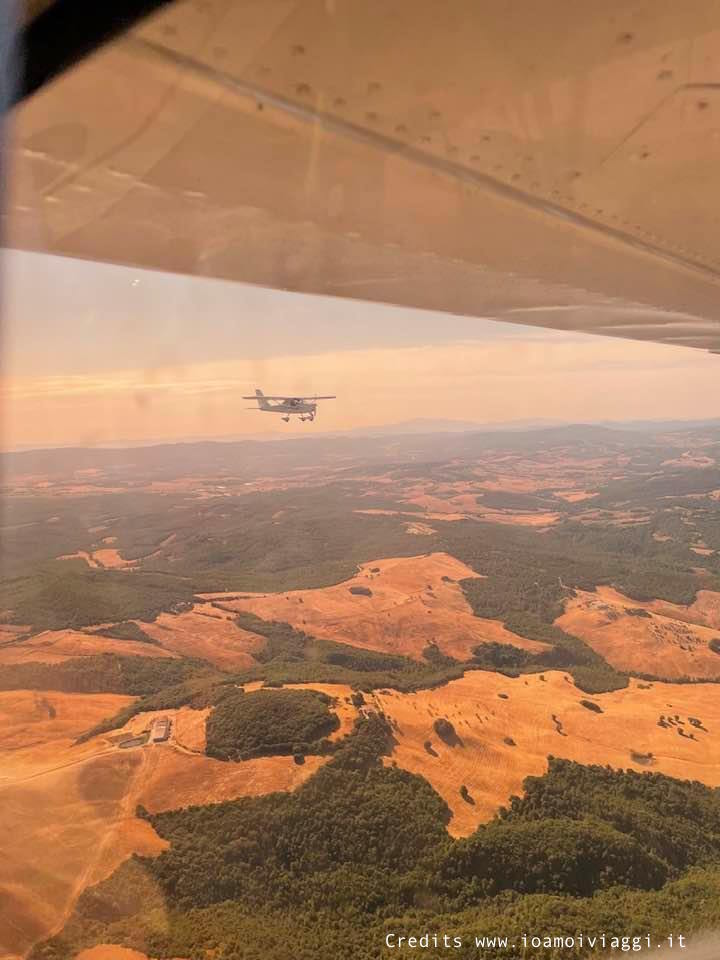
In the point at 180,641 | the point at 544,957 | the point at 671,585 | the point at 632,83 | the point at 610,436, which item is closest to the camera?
the point at 632,83

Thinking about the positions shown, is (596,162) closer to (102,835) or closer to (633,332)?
(633,332)

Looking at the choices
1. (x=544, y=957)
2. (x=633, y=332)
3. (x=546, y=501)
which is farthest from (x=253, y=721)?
(x=546, y=501)

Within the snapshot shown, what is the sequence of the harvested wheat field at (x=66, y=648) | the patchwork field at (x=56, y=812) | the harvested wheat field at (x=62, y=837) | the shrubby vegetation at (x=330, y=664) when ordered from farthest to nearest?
the shrubby vegetation at (x=330, y=664) < the harvested wheat field at (x=66, y=648) < the patchwork field at (x=56, y=812) < the harvested wheat field at (x=62, y=837)

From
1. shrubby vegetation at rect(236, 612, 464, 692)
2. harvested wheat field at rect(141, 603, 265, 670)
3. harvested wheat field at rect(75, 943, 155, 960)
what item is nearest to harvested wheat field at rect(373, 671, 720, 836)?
shrubby vegetation at rect(236, 612, 464, 692)

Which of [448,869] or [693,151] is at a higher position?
[693,151]

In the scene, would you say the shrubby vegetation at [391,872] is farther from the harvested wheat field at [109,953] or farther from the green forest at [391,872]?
the harvested wheat field at [109,953]

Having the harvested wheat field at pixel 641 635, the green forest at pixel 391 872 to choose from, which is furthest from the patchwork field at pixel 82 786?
the harvested wheat field at pixel 641 635

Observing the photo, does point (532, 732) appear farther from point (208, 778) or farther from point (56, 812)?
point (56, 812)
